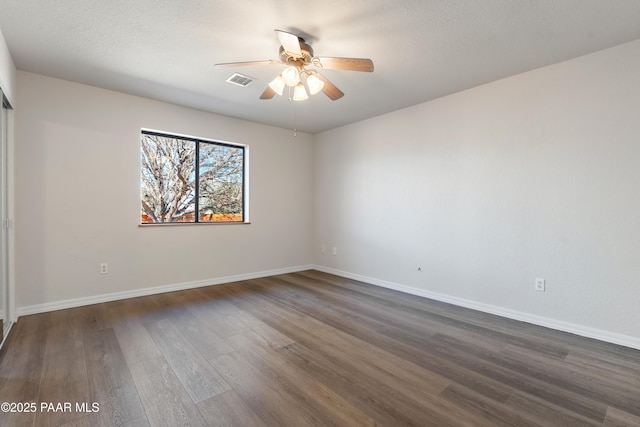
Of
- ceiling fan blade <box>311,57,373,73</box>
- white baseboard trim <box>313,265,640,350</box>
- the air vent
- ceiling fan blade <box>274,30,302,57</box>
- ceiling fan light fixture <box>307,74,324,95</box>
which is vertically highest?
the air vent

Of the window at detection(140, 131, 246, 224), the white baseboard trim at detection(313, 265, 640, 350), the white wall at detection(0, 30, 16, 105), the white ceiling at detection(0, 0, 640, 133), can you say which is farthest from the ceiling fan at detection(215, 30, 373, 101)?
→ the white baseboard trim at detection(313, 265, 640, 350)

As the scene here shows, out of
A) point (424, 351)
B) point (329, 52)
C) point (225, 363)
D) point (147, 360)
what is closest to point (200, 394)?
point (225, 363)

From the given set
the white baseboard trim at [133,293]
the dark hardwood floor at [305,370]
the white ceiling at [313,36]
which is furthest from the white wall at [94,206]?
the dark hardwood floor at [305,370]

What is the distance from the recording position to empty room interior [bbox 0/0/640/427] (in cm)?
185

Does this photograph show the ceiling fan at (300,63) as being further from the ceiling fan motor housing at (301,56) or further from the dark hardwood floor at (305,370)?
the dark hardwood floor at (305,370)

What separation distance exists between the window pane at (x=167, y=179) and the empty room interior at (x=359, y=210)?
0.10 ft

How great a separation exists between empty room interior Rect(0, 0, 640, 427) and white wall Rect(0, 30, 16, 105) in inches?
1.9

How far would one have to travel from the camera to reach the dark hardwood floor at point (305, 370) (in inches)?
62.7

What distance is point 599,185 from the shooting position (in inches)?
100.0

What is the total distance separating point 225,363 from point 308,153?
3983 mm

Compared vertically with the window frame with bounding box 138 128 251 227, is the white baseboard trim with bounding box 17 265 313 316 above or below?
below

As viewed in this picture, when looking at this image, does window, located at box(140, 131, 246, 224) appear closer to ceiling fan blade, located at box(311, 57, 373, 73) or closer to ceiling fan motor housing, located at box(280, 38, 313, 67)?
ceiling fan motor housing, located at box(280, 38, 313, 67)

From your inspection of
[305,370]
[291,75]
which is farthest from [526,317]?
[291,75]

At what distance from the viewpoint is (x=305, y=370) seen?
2.02m
